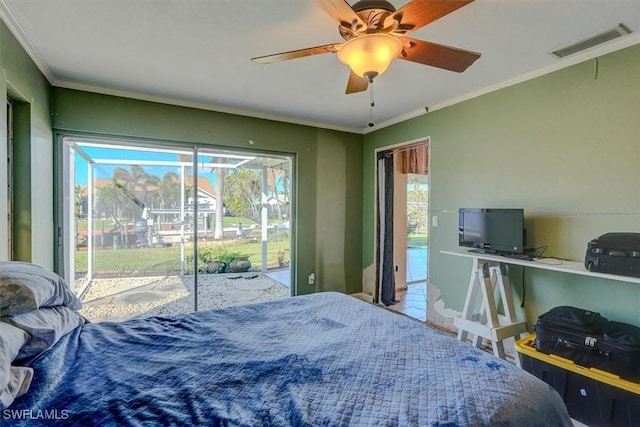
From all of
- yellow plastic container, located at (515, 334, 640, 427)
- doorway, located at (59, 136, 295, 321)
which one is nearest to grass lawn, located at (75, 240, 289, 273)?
doorway, located at (59, 136, 295, 321)

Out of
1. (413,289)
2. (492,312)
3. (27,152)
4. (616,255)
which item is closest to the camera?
(616,255)

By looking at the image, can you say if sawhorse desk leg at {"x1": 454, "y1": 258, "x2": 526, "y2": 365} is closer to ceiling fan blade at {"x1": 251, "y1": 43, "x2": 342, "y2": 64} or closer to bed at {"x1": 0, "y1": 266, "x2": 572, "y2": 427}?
bed at {"x1": 0, "y1": 266, "x2": 572, "y2": 427}

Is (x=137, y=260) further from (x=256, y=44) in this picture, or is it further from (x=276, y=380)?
(x=276, y=380)

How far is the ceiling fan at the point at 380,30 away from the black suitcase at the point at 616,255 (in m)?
1.39

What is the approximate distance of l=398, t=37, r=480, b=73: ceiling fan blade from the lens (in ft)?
5.12

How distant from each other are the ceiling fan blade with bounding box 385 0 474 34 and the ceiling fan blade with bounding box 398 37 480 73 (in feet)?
0.30

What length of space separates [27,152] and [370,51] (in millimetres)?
2518

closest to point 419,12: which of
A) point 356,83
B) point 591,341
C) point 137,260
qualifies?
point 356,83

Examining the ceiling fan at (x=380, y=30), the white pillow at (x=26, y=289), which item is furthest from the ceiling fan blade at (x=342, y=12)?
the white pillow at (x=26, y=289)

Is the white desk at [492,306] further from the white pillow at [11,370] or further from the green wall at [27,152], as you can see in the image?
the green wall at [27,152]

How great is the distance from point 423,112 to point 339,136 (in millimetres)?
1206

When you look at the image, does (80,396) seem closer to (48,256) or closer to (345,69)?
(48,256)

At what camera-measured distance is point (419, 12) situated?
4.33 ft

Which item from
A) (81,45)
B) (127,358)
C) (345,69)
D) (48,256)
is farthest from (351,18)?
(48,256)
